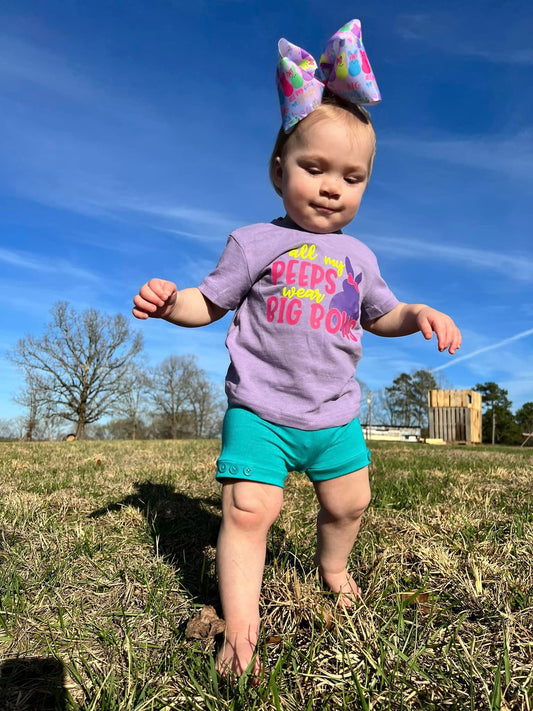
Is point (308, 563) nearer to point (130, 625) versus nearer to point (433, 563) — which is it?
point (433, 563)

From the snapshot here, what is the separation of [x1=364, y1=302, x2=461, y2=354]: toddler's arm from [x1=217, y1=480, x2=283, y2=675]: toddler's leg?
0.90m

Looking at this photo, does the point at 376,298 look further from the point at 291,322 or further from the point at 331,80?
the point at 331,80

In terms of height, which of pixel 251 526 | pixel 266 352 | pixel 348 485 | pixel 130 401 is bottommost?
pixel 251 526

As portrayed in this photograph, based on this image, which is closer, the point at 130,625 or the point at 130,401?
the point at 130,625

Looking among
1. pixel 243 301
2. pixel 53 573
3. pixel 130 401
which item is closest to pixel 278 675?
pixel 53 573

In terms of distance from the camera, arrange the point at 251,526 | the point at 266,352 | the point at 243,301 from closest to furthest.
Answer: the point at 251,526, the point at 266,352, the point at 243,301

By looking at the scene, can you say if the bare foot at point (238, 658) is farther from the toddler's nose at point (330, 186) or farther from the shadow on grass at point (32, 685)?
the toddler's nose at point (330, 186)

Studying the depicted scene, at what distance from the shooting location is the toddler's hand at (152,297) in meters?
1.87

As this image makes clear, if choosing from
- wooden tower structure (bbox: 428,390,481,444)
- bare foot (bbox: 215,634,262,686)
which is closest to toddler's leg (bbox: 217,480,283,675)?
bare foot (bbox: 215,634,262,686)

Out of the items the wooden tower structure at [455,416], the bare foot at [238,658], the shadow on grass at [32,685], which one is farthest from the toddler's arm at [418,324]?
the wooden tower structure at [455,416]

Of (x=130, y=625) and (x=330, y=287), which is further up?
(x=330, y=287)

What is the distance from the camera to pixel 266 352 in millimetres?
1967

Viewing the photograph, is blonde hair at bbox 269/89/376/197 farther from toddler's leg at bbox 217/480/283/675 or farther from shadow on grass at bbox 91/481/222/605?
shadow on grass at bbox 91/481/222/605

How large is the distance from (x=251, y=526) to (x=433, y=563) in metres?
0.90
